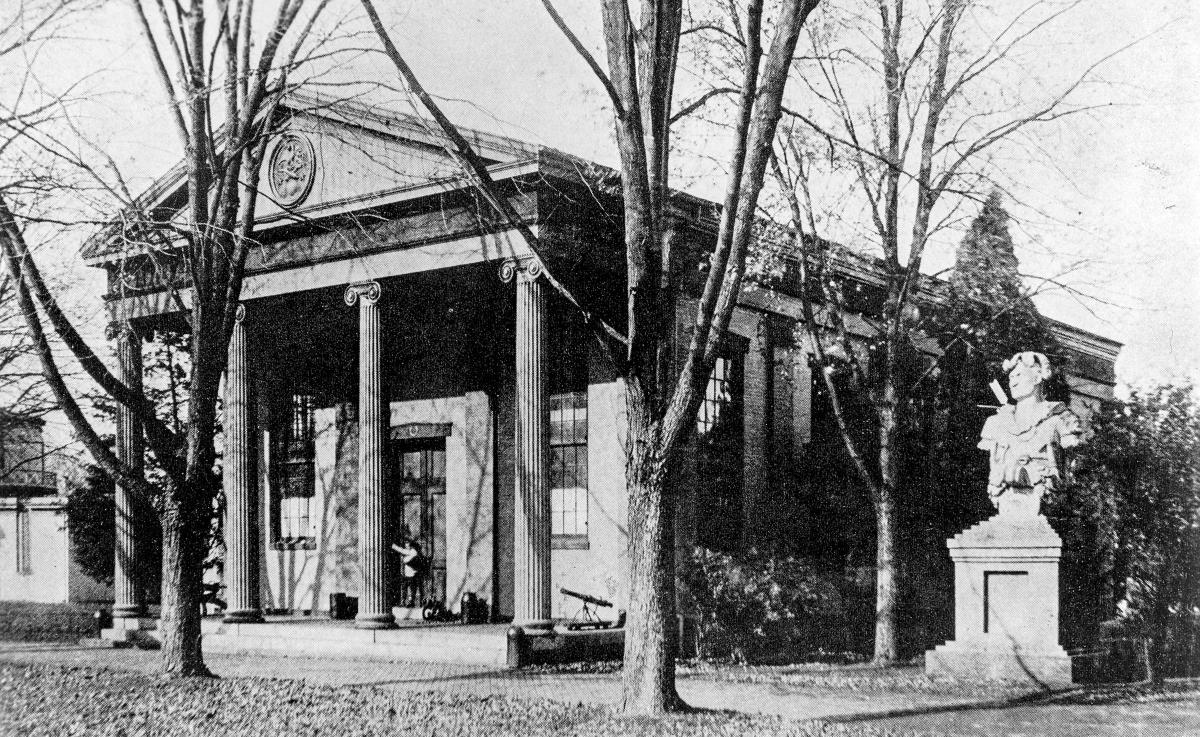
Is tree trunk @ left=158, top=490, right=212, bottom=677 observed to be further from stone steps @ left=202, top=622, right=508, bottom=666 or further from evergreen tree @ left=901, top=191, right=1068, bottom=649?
evergreen tree @ left=901, top=191, right=1068, bottom=649

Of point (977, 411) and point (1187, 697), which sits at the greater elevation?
point (977, 411)

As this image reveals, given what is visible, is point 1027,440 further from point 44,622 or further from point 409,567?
point 44,622

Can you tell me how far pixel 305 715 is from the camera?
10773mm

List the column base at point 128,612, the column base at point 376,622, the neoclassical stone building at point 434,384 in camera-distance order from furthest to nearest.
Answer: the column base at point 128,612 → the column base at point 376,622 → the neoclassical stone building at point 434,384

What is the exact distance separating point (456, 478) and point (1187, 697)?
12432 millimetres

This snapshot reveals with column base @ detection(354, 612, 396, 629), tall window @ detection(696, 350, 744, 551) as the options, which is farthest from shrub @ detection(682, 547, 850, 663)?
column base @ detection(354, 612, 396, 629)

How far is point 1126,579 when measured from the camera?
632 inches

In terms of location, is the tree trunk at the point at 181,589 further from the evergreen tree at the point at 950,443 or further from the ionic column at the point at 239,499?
the evergreen tree at the point at 950,443

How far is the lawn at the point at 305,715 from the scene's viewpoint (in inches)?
389

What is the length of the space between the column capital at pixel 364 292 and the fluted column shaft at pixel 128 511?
13.6ft

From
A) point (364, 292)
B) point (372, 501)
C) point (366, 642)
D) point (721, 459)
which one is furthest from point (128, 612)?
point (721, 459)

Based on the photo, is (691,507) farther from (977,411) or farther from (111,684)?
(111,684)

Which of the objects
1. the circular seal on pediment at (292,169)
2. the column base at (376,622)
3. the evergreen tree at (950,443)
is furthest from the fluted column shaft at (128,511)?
the evergreen tree at (950,443)

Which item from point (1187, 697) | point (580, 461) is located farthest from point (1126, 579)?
point (580, 461)
